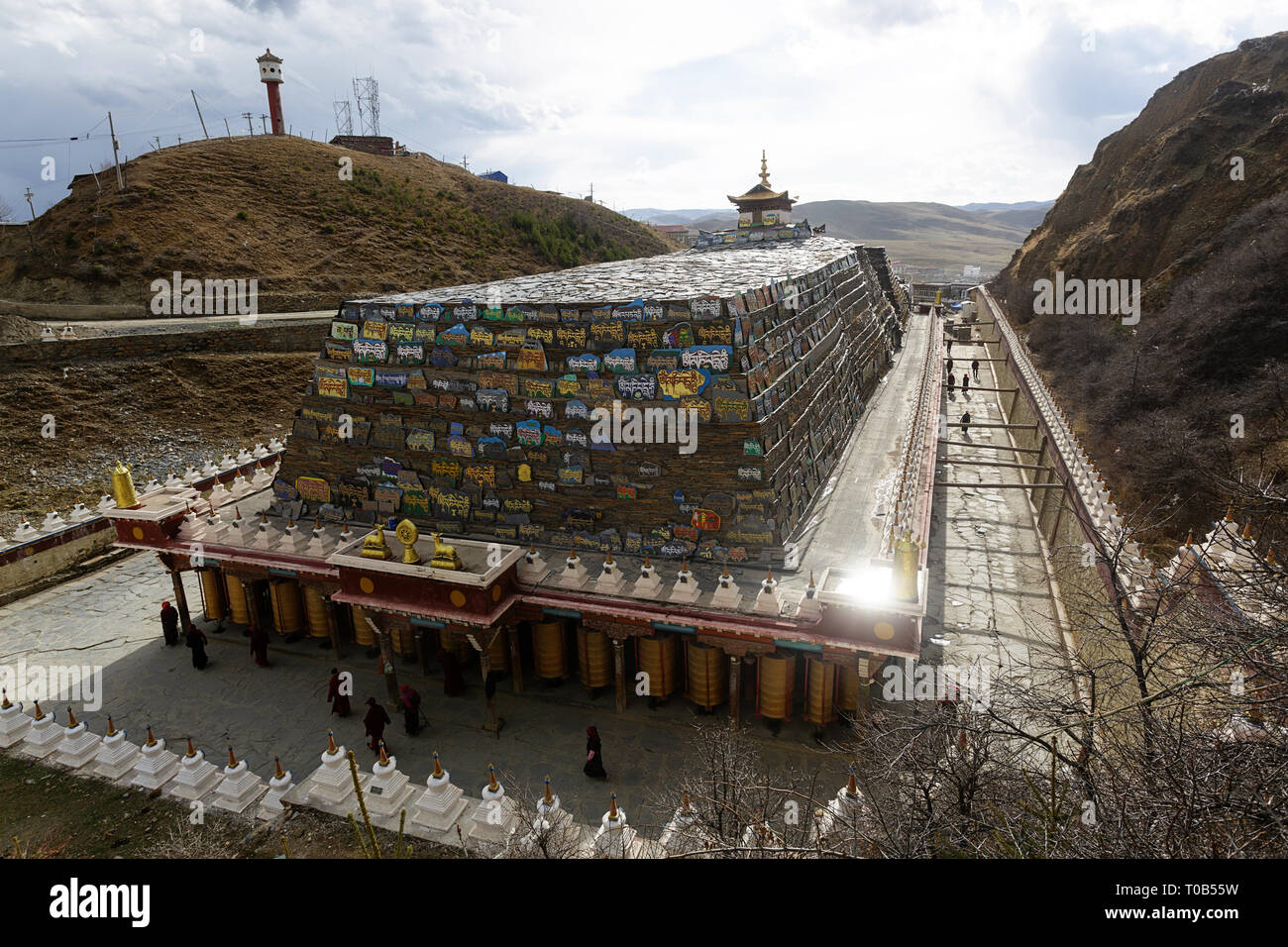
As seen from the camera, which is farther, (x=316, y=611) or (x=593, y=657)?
(x=316, y=611)

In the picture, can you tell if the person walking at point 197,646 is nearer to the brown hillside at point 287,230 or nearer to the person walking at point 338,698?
the person walking at point 338,698

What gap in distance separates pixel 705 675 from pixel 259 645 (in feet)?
35.9

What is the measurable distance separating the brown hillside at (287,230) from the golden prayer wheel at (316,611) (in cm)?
3621

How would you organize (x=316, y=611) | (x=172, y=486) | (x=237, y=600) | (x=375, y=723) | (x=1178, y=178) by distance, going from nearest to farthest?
(x=375, y=723)
(x=316, y=611)
(x=172, y=486)
(x=237, y=600)
(x=1178, y=178)

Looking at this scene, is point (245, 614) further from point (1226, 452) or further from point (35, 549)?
point (1226, 452)

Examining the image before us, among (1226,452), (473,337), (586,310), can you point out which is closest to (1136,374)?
(1226,452)

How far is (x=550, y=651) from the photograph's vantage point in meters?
15.4

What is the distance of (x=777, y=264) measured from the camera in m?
23.7

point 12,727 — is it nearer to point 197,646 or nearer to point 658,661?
point 197,646

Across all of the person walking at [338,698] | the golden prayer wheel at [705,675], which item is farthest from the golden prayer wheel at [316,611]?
the golden prayer wheel at [705,675]

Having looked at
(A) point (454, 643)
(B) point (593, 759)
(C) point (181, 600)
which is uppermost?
(C) point (181, 600)

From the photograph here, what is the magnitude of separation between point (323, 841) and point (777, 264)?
67.7 ft

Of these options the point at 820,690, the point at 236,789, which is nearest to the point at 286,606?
the point at 236,789

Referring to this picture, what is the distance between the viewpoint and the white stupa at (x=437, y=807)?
10.4m
